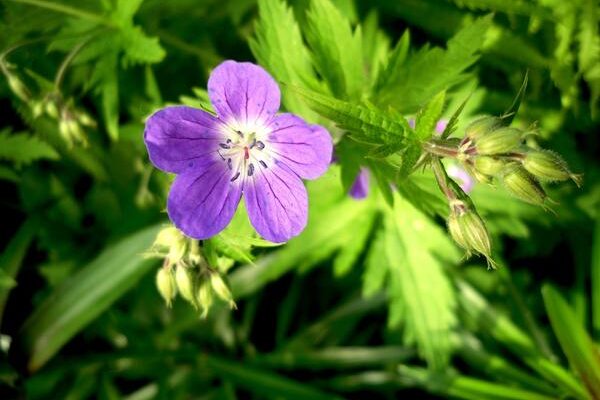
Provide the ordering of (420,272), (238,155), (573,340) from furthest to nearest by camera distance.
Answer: (420,272)
(573,340)
(238,155)

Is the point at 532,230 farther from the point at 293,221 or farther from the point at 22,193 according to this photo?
the point at 22,193

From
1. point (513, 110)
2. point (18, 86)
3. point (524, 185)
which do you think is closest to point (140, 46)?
point (18, 86)

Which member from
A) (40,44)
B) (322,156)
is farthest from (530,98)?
(40,44)

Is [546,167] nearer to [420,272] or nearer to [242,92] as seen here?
[242,92]

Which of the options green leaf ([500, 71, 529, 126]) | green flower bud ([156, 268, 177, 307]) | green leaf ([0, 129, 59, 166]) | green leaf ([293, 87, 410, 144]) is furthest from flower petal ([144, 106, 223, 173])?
green leaf ([0, 129, 59, 166])

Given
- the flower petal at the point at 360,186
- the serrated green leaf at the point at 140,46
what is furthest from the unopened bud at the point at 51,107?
the flower petal at the point at 360,186

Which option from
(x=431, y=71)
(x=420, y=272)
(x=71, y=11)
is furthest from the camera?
(x=420, y=272)
